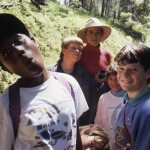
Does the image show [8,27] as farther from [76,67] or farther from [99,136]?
[76,67]

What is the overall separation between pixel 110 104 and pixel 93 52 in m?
0.75

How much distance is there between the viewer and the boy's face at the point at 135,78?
6.60 feet

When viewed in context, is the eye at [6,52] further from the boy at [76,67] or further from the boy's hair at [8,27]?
the boy at [76,67]

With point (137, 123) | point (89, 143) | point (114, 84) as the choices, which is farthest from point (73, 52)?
A: point (137, 123)

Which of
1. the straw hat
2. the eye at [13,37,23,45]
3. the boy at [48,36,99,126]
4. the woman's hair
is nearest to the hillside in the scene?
the straw hat

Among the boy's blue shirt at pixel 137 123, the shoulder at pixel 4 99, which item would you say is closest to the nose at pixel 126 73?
the boy's blue shirt at pixel 137 123

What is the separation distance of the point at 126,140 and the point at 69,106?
490 millimetres

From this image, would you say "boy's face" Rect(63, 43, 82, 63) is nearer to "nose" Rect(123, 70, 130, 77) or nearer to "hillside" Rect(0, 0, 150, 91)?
"nose" Rect(123, 70, 130, 77)

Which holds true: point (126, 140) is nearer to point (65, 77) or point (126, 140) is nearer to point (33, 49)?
point (65, 77)

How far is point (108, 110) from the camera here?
11.3 feet

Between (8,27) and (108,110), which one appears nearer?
(8,27)

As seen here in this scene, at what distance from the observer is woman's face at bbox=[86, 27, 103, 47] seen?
3.92 meters

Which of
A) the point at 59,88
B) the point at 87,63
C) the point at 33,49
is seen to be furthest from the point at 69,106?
the point at 87,63

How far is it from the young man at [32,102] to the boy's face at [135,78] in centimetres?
39
